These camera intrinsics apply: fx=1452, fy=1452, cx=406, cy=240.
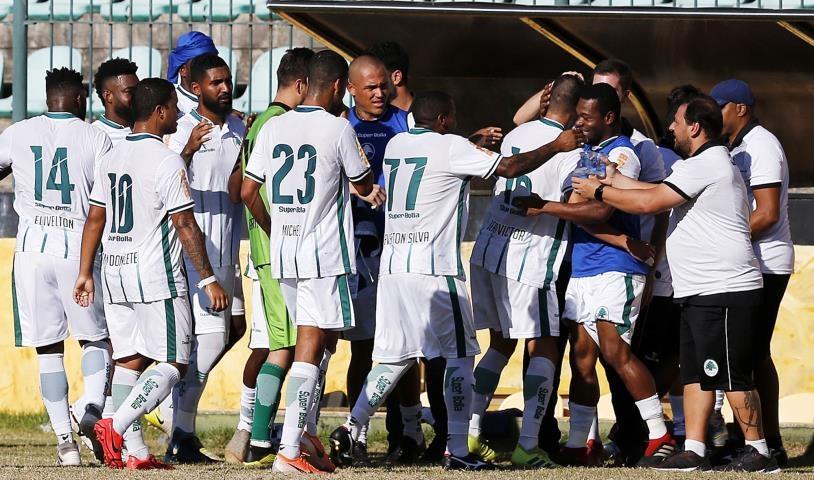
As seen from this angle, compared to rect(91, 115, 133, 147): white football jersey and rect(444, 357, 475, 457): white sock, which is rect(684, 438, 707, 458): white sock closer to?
rect(444, 357, 475, 457): white sock

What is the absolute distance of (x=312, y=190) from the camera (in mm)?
7371

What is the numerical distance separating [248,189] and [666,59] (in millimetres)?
3704

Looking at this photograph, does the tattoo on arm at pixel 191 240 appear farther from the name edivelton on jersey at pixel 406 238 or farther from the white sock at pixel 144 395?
the name edivelton on jersey at pixel 406 238

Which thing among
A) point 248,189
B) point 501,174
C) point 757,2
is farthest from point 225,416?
point 757,2

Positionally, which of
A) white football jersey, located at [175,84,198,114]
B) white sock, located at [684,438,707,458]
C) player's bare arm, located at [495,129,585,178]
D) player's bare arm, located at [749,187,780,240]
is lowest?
white sock, located at [684,438,707,458]

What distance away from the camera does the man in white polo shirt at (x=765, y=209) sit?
26.0 feet

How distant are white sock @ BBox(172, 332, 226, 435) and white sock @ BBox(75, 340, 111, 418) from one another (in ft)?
A: 1.47

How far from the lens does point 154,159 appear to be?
7.59 m

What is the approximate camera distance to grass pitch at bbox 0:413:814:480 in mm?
7117

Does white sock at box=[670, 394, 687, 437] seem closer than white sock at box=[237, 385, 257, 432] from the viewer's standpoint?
No

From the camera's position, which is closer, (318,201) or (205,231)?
(318,201)

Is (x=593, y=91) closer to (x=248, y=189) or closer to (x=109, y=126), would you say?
(x=248, y=189)

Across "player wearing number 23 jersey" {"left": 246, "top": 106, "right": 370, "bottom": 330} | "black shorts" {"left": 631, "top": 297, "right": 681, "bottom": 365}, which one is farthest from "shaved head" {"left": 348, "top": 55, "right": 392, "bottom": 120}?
"black shorts" {"left": 631, "top": 297, "right": 681, "bottom": 365}

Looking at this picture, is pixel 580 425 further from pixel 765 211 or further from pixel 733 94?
pixel 733 94
